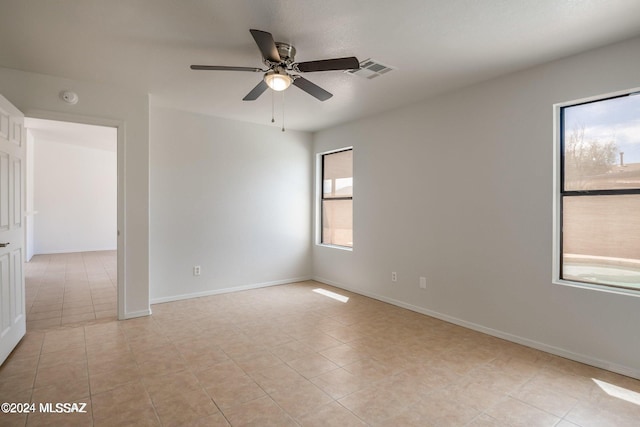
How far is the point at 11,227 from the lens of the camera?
9.58 ft

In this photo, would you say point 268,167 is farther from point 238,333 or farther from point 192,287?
point 238,333

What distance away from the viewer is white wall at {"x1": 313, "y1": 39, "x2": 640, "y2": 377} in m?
2.71

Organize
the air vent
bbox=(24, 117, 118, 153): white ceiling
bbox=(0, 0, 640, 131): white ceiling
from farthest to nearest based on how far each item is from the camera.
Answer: bbox=(24, 117, 118, 153): white ceiling < the air vent < bbox=(0, 0, 640, 131): white ceiling

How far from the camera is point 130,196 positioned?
12.3 feet

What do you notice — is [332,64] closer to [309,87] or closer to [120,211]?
[309,87]

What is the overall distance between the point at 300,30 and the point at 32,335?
3814 mm

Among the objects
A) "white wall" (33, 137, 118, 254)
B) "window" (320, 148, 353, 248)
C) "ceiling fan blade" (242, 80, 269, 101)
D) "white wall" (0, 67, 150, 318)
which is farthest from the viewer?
"white wall" (33, 137, 118, 254)

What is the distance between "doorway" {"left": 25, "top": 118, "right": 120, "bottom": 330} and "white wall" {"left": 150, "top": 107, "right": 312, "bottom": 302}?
237cm

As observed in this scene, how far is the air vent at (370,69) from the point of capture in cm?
299

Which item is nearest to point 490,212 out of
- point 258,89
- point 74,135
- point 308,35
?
point 308,35

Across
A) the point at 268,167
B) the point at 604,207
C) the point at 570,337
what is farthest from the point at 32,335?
the point at 604,207

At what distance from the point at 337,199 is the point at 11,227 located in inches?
157

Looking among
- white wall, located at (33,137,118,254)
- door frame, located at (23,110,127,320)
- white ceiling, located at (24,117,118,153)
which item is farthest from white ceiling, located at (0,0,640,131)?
white wall, located at (33,137,118,254)

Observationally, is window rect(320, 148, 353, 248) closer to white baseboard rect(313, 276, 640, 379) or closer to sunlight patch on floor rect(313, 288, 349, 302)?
sunlight patch on floor rect(313, 288, 349, 302)
